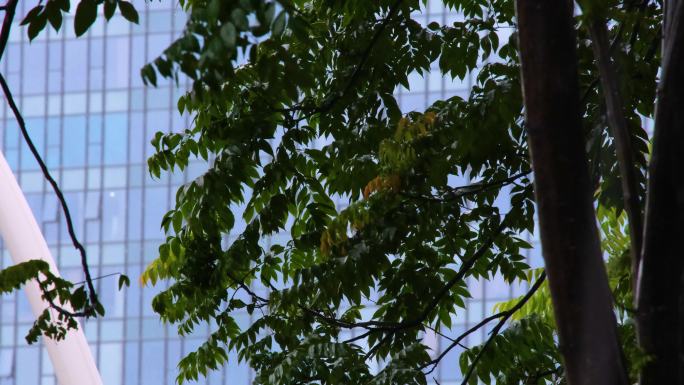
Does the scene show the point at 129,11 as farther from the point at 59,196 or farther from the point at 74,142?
the point at 74,142

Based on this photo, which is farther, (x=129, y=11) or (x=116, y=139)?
(x=116, y=139)

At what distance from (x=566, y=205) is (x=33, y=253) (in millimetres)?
14372

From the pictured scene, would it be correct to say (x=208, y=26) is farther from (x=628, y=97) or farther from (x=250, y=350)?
(x=250, y=350)

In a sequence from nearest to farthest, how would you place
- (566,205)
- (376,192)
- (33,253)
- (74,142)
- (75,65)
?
(566,205)
(376,192)
(33,253)
(74,142)
(75,65)

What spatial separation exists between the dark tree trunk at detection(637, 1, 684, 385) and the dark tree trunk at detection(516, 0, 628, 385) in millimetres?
159

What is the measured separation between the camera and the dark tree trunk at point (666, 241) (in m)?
2.96

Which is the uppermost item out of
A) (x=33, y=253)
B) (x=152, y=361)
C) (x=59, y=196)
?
(x=152, y=361)

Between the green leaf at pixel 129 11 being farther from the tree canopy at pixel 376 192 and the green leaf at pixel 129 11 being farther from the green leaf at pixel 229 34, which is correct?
the tree canopy at pixel 376 192

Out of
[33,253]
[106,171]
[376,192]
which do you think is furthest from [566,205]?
[106,171]

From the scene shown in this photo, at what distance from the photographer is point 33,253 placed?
1642cm

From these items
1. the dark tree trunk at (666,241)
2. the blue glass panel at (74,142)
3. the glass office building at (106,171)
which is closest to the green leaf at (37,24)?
the dark tree trunk at (666,241)

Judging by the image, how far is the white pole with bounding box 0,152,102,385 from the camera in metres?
16.0

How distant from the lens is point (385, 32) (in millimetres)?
5848

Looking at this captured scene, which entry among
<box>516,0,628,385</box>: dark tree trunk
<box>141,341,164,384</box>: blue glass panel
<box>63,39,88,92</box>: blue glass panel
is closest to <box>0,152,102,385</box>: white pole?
<box>516,0,628,385</box>: dark tree trunk
